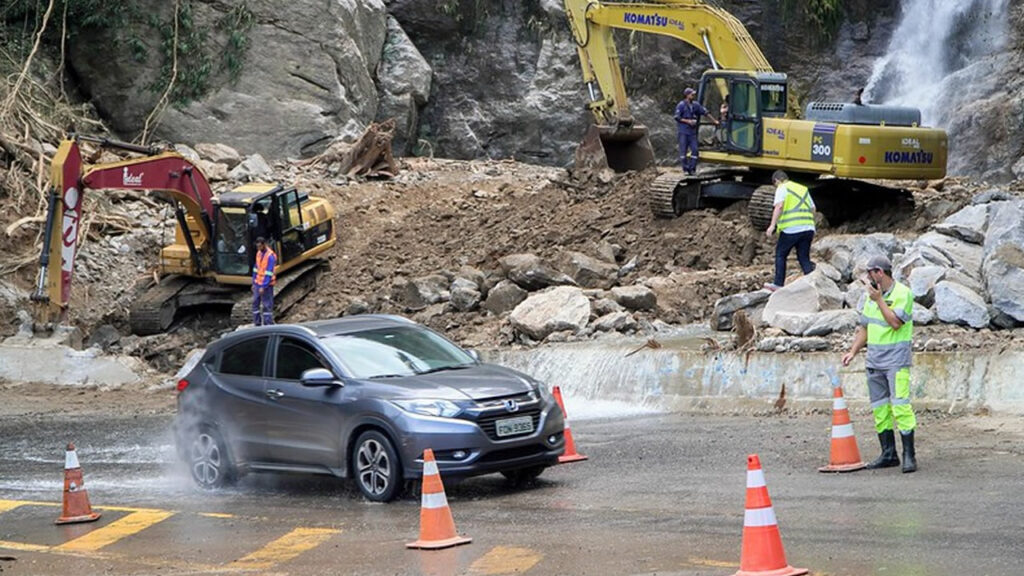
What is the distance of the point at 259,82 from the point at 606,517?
32244 mm

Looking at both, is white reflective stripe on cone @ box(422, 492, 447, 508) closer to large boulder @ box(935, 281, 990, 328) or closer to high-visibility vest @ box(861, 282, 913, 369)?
high-visibility vest @ box(861, 282, 913, 369)

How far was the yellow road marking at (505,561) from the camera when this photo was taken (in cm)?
977

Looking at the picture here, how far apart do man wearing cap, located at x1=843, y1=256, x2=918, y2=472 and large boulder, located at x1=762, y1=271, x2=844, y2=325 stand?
688 cm

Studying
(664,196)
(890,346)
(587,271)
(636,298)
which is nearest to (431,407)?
(890,346)

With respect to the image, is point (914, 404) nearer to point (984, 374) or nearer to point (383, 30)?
point (984, 374)

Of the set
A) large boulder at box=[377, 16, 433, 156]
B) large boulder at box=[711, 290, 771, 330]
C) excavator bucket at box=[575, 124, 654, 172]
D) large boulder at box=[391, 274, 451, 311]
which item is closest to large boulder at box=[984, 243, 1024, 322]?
large boulder at box=[711, 290, 771, 330]

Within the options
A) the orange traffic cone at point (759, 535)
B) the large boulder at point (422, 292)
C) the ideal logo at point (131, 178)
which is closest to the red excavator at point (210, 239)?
the ideal logo at point (131, 178)

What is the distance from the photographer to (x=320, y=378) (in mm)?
12938

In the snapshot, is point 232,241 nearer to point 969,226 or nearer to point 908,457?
point 969,226

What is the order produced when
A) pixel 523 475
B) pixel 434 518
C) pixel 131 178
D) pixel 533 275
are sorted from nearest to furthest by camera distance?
1. pixel 434 518
2. pixel 523 475
3. pixel 533 275
4. pixel 131 178

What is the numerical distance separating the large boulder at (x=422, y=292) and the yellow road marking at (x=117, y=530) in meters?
13.5

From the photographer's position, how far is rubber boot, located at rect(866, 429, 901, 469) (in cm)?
1262

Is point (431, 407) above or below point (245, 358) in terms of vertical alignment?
below

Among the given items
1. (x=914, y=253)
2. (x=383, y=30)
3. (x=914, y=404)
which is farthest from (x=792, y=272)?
(x=383, y=30)
